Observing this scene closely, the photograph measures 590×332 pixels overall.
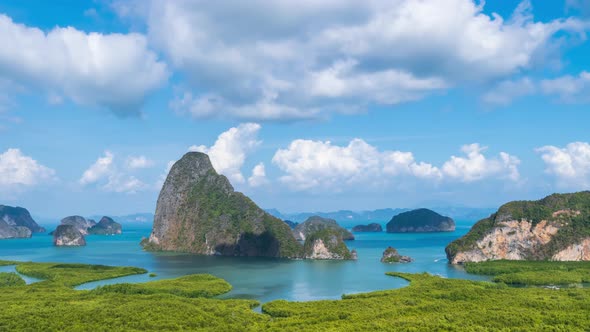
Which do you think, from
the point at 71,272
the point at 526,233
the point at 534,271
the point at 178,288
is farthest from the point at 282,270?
the point at 526,233

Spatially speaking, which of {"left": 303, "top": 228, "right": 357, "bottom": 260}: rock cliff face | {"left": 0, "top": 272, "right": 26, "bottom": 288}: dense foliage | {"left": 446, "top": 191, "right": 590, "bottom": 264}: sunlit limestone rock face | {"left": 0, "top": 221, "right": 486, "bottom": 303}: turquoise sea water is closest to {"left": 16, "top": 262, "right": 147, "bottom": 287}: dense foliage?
{"left": 0, "top": 221, "right": 486, "bottom": 303}: turquoise sea water

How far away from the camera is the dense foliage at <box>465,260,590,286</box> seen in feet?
259

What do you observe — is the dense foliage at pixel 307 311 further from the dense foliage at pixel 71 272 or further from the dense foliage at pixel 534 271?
the dense foliage at pixel 534 271

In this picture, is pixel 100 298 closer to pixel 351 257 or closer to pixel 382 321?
pixel 382 321

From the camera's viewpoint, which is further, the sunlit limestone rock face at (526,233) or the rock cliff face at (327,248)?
the rock cliff face at (327,248)

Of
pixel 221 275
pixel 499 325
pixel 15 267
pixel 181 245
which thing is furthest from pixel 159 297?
Result: pixel 181 245

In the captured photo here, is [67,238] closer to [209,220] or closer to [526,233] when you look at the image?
[209,220]

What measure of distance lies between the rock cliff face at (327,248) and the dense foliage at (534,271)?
31.1 meters

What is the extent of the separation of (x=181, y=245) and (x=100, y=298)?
8440cm

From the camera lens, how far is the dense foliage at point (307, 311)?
4881 cm

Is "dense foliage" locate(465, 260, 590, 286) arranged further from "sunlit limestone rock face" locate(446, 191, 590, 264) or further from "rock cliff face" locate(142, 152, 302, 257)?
"rock cliff face" locate(142, 152, 302, 257)

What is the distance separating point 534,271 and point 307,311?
51.7m

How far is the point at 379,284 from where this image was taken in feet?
267

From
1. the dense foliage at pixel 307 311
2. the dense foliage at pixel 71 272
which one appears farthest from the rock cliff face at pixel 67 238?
the dense foliage at pixel 307 311
